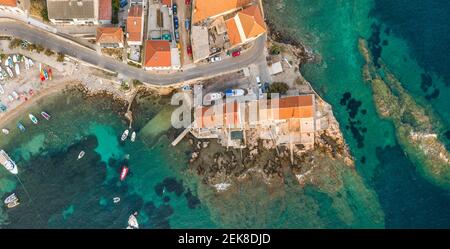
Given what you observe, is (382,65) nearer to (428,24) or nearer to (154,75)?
(428,24)

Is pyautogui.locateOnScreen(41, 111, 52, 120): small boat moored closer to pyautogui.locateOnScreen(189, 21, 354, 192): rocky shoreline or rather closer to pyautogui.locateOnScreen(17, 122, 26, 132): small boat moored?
pyautogui.locateOnScreen(17, 122, 26, 132): small boat moored

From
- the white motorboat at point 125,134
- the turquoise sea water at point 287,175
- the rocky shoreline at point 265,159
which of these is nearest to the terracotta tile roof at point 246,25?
the rocky shoreline at point 265,159

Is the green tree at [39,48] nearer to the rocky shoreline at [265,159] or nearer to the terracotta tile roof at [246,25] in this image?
the rocky shoreline at [265,159]

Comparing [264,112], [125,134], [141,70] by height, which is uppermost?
[141,70]

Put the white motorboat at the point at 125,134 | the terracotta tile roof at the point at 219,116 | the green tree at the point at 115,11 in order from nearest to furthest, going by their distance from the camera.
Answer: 1. the terracotta tile roof at the point at 219,116
2. the green tree at the point at 115,11
3. the white motorboat at the point at 125,134

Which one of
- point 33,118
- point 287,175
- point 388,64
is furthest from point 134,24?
point 388,64

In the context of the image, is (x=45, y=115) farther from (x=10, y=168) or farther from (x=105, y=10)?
(x=105, y=10)
